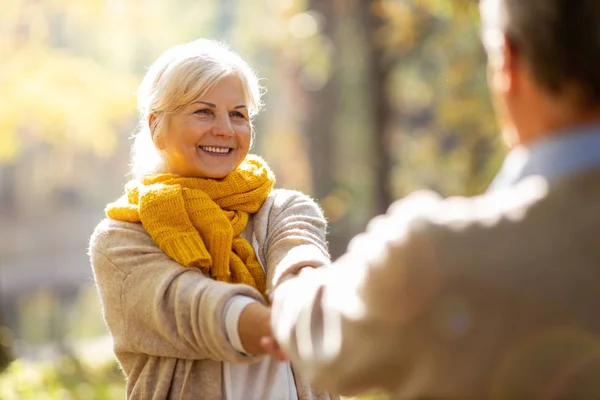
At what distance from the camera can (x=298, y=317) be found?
201cm

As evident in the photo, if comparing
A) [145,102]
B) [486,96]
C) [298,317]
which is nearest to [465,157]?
[486,96]

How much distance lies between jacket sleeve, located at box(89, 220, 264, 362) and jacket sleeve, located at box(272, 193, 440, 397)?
59 cm

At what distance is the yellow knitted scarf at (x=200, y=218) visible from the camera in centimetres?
262

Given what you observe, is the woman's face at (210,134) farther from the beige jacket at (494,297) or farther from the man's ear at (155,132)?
the beige jacket at (494,297)

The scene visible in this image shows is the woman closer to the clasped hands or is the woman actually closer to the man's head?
the clasped hands

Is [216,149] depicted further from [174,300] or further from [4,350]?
[4,350]

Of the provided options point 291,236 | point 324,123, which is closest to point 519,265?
point 291,236

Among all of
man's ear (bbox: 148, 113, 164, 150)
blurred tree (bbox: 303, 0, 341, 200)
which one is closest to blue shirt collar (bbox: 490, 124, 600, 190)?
man's ear (bbox: 148, 113, 164, 150)

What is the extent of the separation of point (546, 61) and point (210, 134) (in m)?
1.40

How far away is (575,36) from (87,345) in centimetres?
784

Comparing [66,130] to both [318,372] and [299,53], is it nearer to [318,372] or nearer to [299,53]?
[299,53]

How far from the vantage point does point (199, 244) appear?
2.62 m

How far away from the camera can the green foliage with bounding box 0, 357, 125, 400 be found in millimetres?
6633

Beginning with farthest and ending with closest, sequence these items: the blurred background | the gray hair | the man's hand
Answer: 1. the blurred background
2. the gray hair
3. the man's hand
